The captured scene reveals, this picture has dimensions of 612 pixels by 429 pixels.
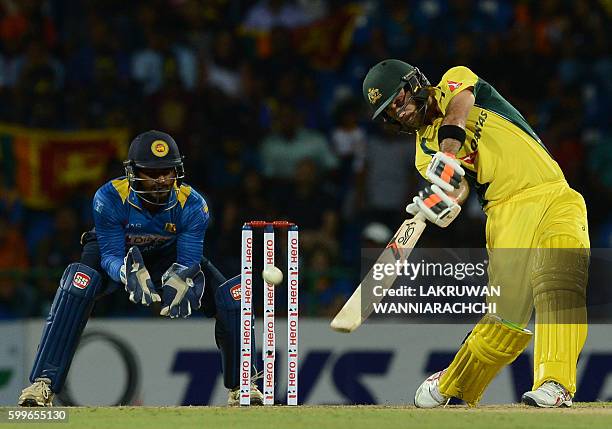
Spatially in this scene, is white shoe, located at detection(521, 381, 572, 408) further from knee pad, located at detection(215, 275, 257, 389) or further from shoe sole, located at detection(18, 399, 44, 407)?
shoe sole, located at detection(18, 399, 44, 407)

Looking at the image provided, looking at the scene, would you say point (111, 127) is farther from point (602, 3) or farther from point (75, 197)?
point (602, 3)

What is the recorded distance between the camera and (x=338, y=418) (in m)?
6.63

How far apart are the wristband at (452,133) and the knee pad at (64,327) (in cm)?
201

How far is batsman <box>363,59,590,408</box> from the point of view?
6.84m

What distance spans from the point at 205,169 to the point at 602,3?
4.21 meters

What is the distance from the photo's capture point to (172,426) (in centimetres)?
630

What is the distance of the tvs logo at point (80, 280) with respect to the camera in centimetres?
742

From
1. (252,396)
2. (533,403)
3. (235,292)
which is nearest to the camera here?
(533,403)

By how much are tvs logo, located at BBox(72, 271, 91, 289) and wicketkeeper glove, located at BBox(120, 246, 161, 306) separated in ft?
0.95

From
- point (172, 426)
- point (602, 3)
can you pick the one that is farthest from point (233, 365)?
point (602, 3)

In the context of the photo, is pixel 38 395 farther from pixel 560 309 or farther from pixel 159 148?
pixel 560 309

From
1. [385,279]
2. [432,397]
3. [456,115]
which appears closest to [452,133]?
[456,115]

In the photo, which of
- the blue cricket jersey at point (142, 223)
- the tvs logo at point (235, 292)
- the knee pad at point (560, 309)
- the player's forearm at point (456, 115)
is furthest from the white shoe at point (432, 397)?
the blue cricket jersey at point (142, 223)

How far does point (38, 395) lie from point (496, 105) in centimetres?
281
